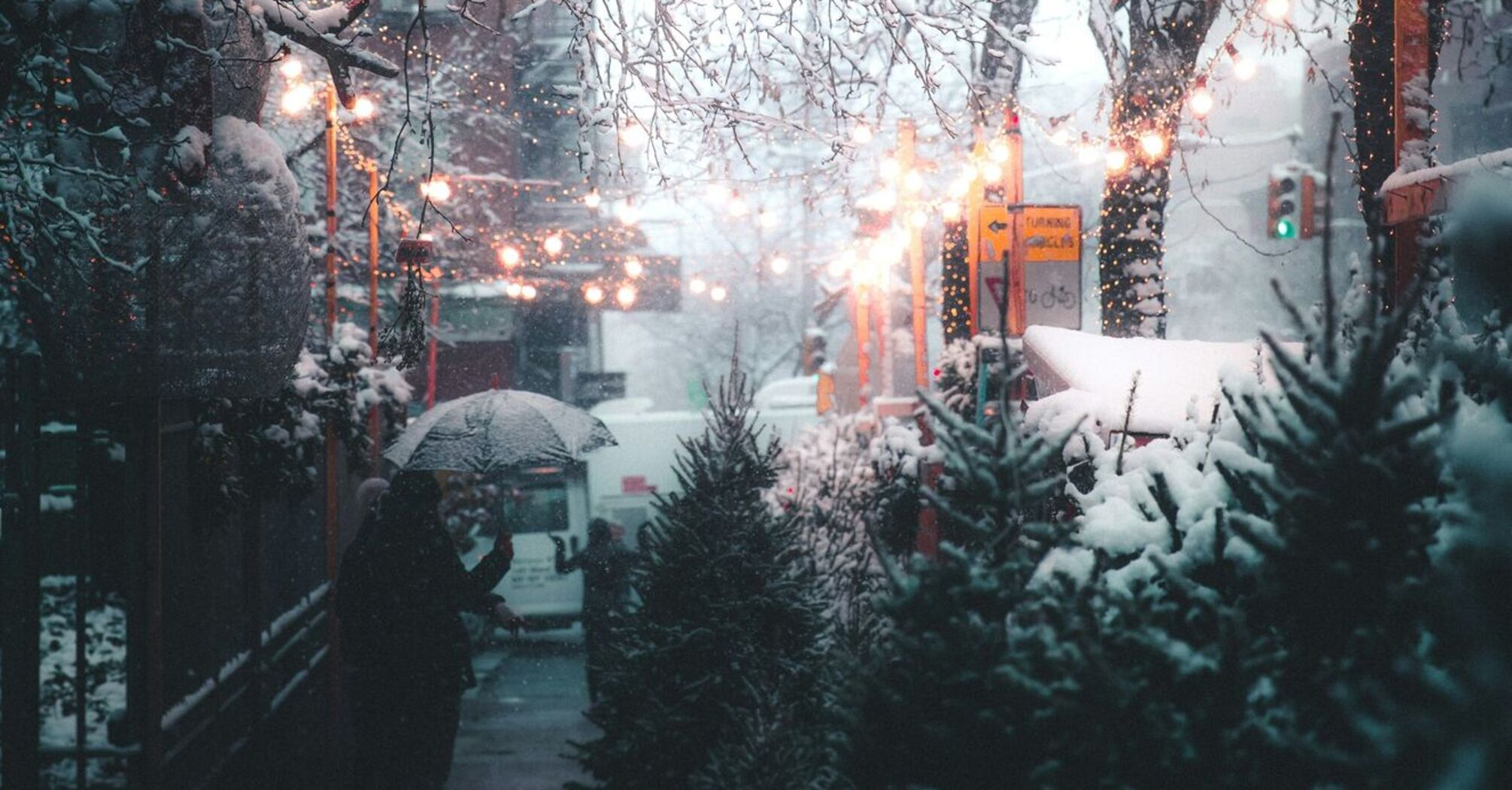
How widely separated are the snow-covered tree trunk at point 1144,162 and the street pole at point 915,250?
2855mm

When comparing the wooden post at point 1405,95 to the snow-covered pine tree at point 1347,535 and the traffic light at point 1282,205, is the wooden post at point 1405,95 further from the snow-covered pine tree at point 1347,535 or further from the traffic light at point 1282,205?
the traffic light at point 1282,205

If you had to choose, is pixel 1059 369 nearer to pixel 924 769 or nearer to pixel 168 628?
pixel 924 769

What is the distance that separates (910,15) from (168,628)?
5.31 metres

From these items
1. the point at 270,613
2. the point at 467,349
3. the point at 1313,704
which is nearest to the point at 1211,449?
the point at 1313,704

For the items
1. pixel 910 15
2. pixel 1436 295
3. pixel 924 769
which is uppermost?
pixel 910 15

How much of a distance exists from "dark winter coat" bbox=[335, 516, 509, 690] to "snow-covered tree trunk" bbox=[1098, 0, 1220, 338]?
24.0 feet

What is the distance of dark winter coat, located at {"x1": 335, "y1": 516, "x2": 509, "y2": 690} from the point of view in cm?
570

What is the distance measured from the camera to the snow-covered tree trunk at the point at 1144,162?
9992 millimetres

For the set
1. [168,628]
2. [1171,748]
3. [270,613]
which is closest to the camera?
[1171,748]

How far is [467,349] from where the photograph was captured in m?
25.0

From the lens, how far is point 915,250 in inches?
544

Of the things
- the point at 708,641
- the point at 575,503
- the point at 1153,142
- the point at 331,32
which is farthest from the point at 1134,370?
the point at 575,503

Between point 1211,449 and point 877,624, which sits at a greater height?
point 1211,449

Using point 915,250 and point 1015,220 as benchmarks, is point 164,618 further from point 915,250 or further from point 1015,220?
point 915,250
